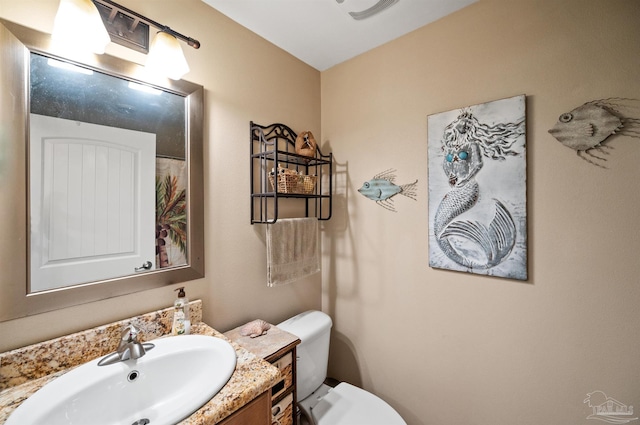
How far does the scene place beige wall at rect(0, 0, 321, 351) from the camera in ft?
3.52

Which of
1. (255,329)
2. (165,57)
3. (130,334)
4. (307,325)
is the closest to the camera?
(130,334)

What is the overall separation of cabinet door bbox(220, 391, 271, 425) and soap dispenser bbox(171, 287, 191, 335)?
44cm

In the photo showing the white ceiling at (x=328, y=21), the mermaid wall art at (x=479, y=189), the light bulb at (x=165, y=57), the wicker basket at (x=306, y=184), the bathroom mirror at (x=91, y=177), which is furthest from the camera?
the wicker basket at (x=306, y=184)

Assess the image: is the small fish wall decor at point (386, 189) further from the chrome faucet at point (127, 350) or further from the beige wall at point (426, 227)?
the chrome faucet at point (127, 350)

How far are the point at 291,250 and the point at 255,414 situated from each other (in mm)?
798

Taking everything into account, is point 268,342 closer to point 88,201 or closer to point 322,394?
point 322,394

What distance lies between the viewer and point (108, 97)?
→ 37.2 inches

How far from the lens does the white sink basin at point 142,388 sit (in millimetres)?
669

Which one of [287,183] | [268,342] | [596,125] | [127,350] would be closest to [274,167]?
[287,183]

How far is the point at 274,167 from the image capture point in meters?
1.35

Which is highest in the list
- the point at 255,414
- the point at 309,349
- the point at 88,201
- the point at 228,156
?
the point at 228,156

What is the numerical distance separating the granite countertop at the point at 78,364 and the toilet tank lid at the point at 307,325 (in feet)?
1.56

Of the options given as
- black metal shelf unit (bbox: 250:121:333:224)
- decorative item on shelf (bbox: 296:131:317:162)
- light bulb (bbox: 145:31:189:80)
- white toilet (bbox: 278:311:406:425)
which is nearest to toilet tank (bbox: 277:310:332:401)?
white toilet (bbox: 278:311:406:425)

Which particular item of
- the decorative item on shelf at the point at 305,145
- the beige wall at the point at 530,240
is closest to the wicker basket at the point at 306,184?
the decorative item on shelf at the point at 305,145
